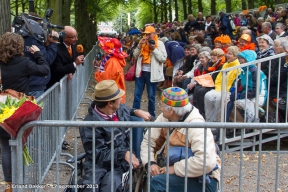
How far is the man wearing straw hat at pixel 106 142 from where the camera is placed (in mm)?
4091

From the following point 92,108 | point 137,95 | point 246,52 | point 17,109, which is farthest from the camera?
point 137,95

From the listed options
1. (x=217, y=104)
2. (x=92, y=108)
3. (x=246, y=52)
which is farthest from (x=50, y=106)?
(x=246, y=52)

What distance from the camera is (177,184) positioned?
3.94 m

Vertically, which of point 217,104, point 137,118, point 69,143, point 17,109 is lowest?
point 69,143

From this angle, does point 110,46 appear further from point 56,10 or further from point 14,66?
point 56,10

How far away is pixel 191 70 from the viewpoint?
10.5 meters

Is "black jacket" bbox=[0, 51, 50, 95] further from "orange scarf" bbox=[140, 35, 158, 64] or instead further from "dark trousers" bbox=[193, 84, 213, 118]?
"orange scarf" bbox=[140, 35, 158, 64]

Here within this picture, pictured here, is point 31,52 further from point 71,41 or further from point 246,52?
point 246,52

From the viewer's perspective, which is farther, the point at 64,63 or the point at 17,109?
the point at 64,63

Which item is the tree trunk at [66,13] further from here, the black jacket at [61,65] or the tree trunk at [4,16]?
the black jacket at [61,65]

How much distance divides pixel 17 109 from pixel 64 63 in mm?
3915

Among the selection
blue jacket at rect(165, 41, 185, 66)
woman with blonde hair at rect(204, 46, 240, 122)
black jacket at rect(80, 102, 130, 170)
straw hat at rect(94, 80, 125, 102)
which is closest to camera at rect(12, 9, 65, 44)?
straw hat at rect(94, 80, 125, 102)

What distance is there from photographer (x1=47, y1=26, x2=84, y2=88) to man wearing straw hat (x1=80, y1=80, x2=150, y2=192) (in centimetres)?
261

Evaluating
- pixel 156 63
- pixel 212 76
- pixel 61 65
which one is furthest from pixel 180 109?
pixel 156 63
